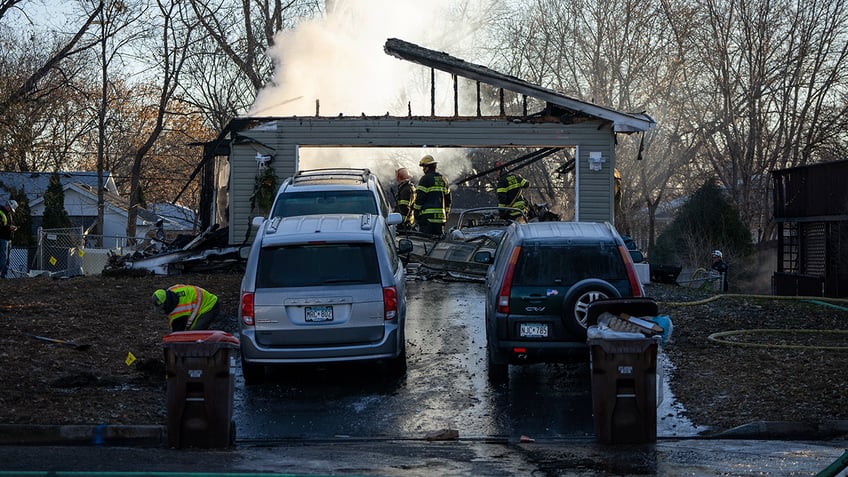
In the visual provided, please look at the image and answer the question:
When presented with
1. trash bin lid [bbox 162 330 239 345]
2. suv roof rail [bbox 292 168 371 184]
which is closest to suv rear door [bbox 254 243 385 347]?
trash bin lid [bbox 162 330 239 345]

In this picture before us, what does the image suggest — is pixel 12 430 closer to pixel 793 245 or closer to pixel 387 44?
pixel 387 44

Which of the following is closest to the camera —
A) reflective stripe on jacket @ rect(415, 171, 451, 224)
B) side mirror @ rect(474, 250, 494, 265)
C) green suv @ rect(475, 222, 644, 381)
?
green suv @ rect(475, 222, 644, 381)

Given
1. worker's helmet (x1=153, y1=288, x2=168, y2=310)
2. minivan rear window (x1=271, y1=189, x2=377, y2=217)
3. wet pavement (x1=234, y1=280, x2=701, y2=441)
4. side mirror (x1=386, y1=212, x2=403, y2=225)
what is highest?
minivan rear window (x1=271, y1=189, x2=377, y2=217)

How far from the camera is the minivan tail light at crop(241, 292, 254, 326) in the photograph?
34.2ft

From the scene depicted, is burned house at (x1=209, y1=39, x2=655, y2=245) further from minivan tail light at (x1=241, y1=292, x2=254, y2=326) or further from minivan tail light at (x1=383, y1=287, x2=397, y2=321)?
minivan tail light at (x1=383, y1=287, x2=397, y2=321)

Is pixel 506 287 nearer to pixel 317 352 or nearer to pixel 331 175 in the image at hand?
pixel 317 352

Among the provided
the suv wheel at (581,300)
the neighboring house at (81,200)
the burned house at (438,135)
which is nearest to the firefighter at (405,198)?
the burned house at (438,135)

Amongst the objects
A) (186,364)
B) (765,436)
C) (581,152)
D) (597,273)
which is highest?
(581,152)

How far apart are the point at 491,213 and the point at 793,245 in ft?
43.5

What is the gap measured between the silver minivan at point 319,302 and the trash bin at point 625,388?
2952 millimetres

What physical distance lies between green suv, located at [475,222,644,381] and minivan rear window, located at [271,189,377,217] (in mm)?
5361

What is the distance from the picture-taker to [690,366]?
1117 centimetres

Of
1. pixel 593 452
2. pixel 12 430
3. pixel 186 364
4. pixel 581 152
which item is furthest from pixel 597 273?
pixel 581 152

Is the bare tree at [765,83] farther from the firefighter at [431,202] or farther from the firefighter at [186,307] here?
the firefighter at [186,307]
